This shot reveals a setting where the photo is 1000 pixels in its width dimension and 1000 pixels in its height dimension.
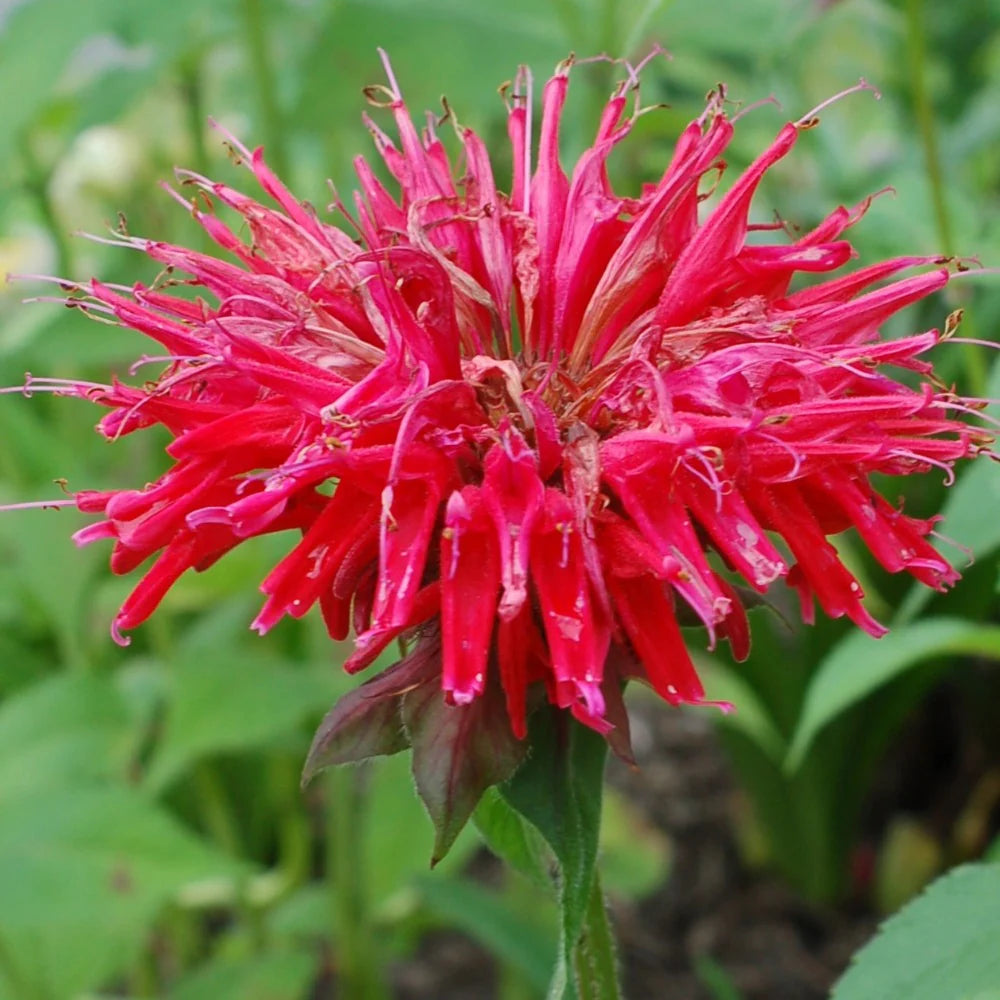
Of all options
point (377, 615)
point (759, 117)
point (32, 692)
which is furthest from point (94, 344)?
point (759, 117)

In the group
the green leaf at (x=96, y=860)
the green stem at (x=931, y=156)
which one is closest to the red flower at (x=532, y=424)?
the green stem at (x=931, y=156)

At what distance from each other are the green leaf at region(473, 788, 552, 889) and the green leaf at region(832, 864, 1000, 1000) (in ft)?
0.49

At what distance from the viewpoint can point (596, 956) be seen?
0.61 metres

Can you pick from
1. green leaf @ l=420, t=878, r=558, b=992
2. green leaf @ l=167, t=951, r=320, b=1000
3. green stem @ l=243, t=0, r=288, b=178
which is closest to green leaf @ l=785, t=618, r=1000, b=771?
green leaf @ l=420, t=878, r=558, b=992

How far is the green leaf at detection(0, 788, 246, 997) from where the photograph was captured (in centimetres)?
94

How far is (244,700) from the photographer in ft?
3.85

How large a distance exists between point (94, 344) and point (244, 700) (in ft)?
1.20

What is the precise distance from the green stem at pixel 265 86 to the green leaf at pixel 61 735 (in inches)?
21.7

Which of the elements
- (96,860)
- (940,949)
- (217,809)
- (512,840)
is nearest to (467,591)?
(512,840)

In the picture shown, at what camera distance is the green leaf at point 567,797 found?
520 millimetres

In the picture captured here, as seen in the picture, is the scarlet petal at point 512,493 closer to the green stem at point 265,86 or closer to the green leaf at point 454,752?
the green leaf at point 454,752

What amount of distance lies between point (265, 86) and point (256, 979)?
90 centimetres

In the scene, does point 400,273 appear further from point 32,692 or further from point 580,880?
point 32,692

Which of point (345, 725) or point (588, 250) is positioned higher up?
point (588, 250)
